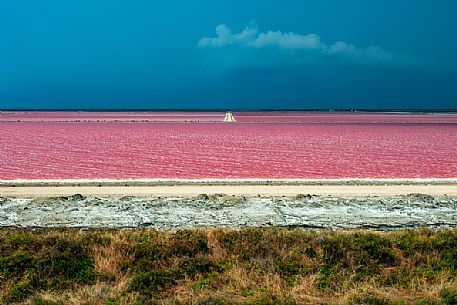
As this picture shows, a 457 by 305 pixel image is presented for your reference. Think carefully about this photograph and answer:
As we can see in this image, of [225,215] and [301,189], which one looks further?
[301,189]

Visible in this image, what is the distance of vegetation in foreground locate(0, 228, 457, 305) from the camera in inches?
328

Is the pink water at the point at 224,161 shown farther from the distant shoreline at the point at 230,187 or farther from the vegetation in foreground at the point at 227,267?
the vegetation in foreground at the point at 227,267

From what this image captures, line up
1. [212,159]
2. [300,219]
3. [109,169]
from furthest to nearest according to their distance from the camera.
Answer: [212,159] < [109,169] < [300,219]

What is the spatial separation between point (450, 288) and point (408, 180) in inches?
411

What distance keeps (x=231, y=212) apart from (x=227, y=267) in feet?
11.9

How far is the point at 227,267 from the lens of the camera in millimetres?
9156

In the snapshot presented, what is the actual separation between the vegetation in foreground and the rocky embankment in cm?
133

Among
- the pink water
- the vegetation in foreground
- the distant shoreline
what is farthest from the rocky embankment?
the pink water

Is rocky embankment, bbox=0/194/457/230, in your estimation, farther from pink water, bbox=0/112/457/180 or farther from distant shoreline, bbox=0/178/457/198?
pink water, bbox=0/112/457/180

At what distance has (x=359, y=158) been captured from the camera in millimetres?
27438

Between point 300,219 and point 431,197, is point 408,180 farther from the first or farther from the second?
point 300,219

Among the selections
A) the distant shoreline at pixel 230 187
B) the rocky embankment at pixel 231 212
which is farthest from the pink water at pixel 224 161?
the rocky embankment at pixel 231 212

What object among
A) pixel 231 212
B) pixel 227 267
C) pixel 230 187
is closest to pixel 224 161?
pixel 230 187

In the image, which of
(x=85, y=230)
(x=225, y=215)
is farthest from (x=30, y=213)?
(x=225, y=215)
